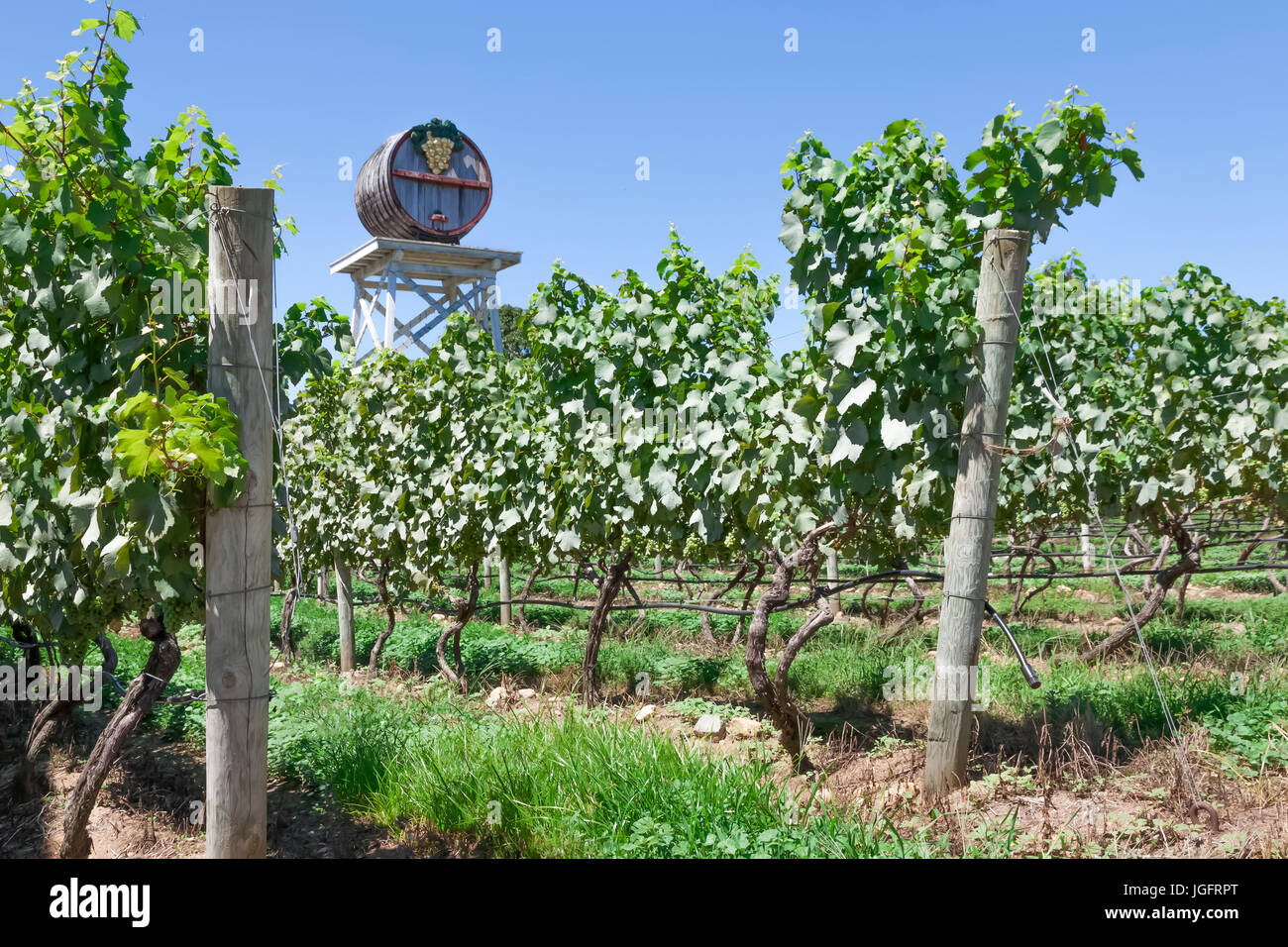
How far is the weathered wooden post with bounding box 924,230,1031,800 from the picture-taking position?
390 cm

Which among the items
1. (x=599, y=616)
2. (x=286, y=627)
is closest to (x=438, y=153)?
(x=286, y=627)

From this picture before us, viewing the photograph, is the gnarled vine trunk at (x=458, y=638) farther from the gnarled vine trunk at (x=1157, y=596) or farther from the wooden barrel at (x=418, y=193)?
the wooden barrel at (x=418, y=193)

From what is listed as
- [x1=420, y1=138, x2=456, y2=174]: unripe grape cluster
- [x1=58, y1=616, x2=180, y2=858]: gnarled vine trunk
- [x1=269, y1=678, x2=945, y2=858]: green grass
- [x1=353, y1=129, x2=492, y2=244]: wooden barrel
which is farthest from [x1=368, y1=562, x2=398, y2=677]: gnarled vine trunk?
[x1=420, y1=138, x2=456, y2=174]: unripe grape cluster

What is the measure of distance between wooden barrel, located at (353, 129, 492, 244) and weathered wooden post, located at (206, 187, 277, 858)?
15.8 meters

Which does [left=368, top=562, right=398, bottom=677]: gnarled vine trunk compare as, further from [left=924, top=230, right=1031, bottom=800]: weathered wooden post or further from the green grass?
[left=924, top=230, right=1031, bottom=800]: weathered wooden post

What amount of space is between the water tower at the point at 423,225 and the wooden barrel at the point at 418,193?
19 mm

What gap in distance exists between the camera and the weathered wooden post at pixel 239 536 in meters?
3.17

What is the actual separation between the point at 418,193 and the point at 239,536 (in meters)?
16.4

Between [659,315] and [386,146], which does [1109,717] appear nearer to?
[659,315]

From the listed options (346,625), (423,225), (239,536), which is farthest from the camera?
(423,225)

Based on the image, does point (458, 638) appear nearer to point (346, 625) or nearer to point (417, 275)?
point (346, 625)

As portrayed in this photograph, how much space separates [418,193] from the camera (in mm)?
18312

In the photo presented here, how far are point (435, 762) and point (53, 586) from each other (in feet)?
6.35
